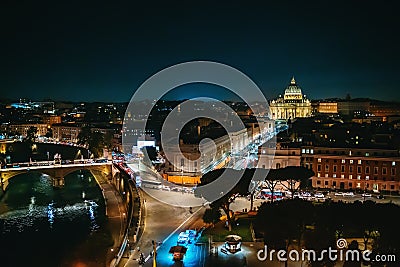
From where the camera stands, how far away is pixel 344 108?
2469 inches

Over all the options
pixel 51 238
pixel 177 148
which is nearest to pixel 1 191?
pixel 51 238

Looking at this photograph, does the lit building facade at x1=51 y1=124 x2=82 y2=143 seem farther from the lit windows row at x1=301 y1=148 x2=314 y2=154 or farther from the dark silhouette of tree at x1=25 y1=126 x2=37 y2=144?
the lit windows row at x1=301 y1=148 x2=314 y2=154

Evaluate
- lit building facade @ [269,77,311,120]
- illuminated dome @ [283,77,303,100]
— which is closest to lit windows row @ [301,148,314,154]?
lit building facade @ [269,77,311,120]

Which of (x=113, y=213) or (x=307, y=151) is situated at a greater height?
(x=307, y=151)

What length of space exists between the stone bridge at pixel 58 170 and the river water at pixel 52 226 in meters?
0.55

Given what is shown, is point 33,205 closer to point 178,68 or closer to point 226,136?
point 178,68

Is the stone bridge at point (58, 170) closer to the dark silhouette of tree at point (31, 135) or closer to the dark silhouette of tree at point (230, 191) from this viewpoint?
the dark silhouette of tree at point (230, 191)
